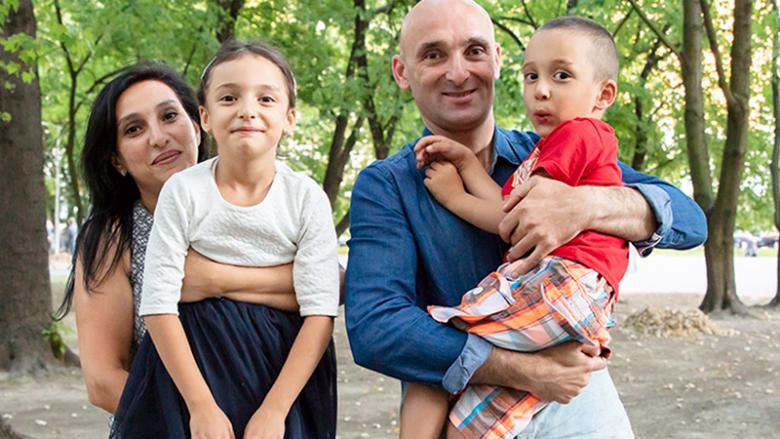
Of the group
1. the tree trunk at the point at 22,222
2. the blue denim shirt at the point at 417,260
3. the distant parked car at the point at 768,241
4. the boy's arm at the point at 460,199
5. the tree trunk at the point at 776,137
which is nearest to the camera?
the blue denim shirt at the point at 417,260

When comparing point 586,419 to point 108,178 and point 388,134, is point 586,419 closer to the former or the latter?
point 108,178

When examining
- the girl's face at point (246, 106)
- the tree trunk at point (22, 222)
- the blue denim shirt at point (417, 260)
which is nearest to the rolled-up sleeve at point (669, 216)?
the blue denim shirt at point (417, 260)

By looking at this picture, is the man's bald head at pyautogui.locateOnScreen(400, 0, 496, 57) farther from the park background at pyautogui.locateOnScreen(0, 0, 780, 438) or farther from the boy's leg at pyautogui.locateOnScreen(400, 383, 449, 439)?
the boy's leg at pyautogui.locateOnScreen(400, 383, 449, 439)

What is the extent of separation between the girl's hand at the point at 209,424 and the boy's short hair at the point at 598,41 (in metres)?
1.36

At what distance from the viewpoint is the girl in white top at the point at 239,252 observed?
2234mm

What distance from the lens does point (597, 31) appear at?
257 centimetres

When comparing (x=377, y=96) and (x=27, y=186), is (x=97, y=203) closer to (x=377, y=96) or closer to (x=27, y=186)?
(x=27, y=186)

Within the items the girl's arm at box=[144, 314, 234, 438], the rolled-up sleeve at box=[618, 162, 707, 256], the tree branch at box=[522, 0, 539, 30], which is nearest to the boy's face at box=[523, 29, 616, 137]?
the rolled-up sleeve at box=[618, 162, 707, 256]

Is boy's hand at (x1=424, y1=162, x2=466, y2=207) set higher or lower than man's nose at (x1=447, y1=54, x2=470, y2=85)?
lower

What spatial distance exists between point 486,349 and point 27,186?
28.3ft

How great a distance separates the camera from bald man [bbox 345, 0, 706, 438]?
90.4 inches

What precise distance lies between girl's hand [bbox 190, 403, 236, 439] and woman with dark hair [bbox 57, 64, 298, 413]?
1.00 ft

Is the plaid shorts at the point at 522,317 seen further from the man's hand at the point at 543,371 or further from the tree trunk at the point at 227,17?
the tree trunk at the point at 227,17

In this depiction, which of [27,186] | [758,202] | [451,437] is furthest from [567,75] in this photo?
[758,202]
